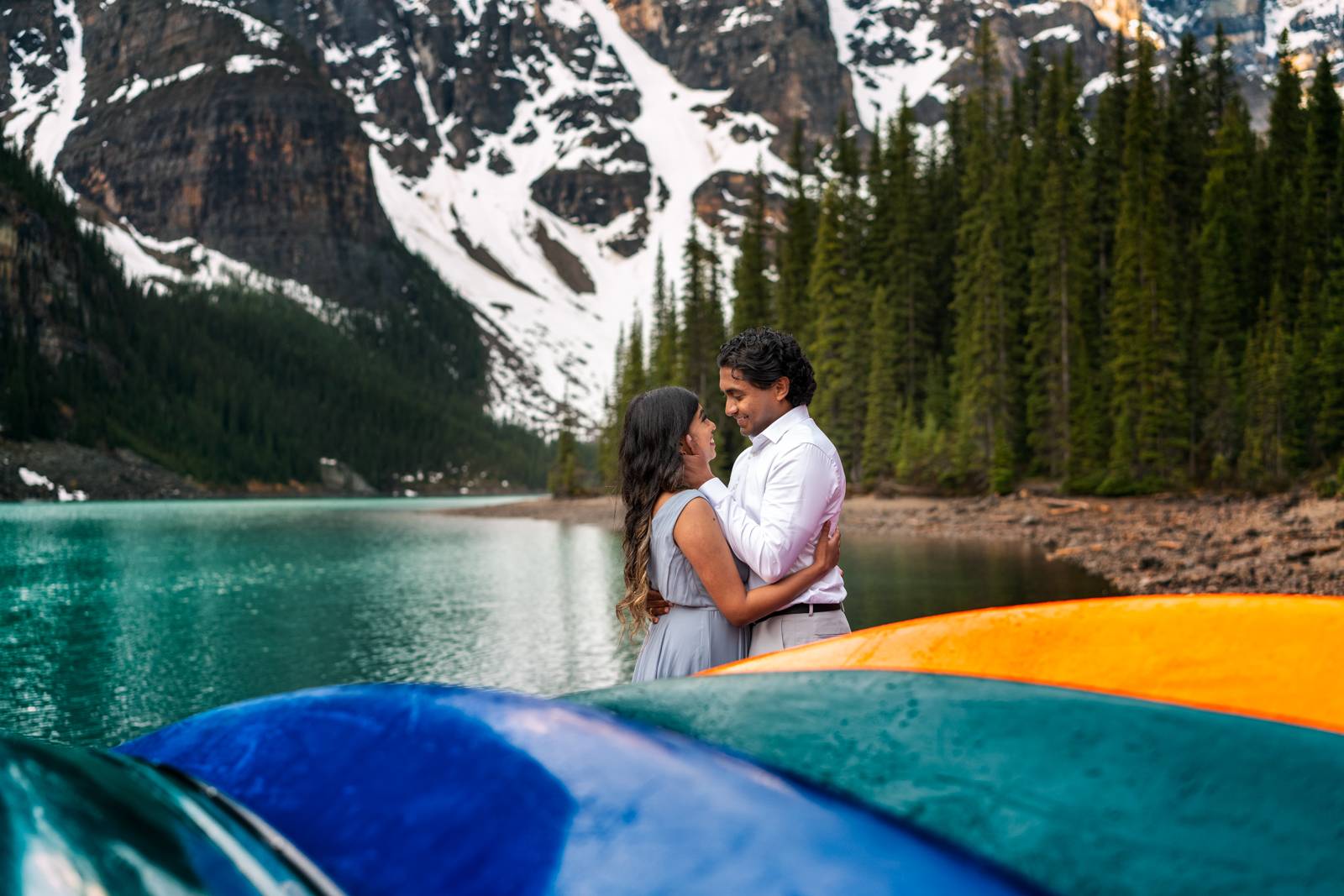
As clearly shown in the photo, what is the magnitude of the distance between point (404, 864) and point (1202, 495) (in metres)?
29.9

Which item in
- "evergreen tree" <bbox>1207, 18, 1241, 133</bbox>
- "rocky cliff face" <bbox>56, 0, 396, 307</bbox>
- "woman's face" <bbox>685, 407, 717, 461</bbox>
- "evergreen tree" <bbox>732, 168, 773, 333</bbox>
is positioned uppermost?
"rocky cliff face" <bbox>56, 0, 396, 307</bbox>

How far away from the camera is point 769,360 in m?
3.05

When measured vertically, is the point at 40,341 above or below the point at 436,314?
below

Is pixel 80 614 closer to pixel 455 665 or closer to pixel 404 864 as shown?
pixel 455 665

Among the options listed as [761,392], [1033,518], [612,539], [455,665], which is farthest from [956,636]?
[612,539]

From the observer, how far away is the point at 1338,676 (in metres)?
1.47

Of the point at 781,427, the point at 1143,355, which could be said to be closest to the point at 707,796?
the point at 781,427

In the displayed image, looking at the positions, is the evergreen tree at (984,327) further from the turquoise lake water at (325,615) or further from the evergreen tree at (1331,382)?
the turquoise lake water at (325,615)

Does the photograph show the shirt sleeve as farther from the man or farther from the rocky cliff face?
the rocky cliff face

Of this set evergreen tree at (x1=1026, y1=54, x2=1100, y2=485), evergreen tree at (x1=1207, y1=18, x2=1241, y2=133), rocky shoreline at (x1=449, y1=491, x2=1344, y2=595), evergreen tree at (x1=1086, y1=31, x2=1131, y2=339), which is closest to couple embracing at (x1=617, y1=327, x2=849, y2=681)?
rocky shoreline at (x1=449, y1=491, x2=1344, y2=595)

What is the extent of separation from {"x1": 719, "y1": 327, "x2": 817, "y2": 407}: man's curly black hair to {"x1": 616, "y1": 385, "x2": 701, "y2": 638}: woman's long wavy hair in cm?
19

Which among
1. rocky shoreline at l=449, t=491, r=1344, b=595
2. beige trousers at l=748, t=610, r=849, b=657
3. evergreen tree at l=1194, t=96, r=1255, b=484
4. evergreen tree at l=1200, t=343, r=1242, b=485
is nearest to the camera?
beige trousers at l=748, t=610, r=849, b=657

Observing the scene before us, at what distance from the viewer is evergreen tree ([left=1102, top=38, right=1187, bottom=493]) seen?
29469mm

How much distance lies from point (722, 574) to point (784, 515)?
9.7 inches
